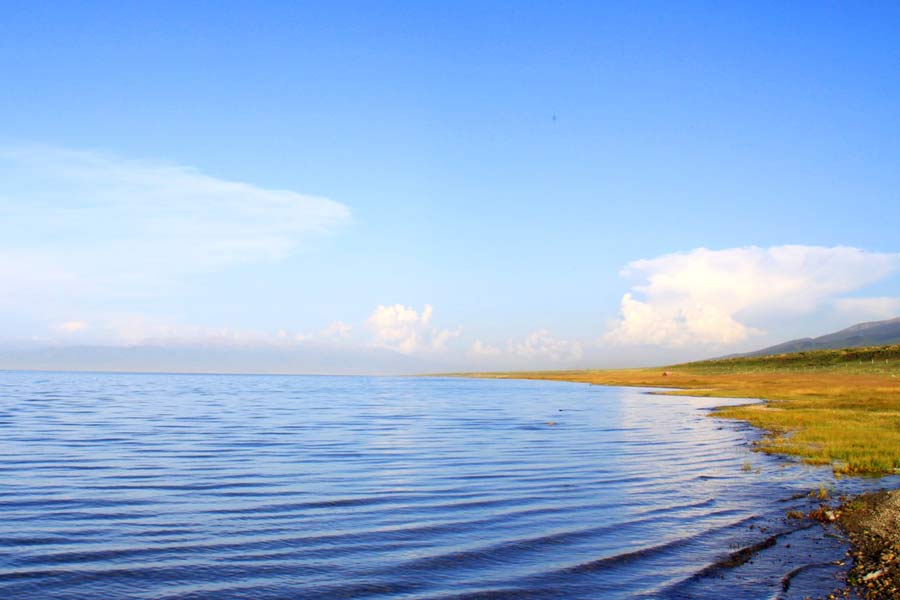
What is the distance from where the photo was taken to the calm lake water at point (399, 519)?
49.2 feet

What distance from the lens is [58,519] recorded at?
1992 centimetres

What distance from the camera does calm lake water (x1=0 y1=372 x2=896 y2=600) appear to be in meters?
15.0

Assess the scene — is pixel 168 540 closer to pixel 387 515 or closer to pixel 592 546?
pixel 387 515

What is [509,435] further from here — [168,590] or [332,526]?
[168,590]

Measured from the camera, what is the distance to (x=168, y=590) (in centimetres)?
1423

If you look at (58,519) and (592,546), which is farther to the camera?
(58,519)

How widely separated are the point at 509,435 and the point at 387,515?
1040 inches

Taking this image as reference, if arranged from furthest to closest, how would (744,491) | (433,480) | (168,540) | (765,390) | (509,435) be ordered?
(765,390) → (509,435) → (433,480) → (744,491) → (168,540)

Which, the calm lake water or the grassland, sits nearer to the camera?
the calm lake water

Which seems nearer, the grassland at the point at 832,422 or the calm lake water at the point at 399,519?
the calm lake water at the point at 399,519

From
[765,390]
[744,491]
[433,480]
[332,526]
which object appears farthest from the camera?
[765,390]

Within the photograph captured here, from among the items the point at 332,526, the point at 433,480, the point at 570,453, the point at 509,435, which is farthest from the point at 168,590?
the point at 509,435

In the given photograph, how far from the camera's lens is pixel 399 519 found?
68.3 ft

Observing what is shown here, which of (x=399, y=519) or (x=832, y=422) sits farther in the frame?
(x=832, y=422)
